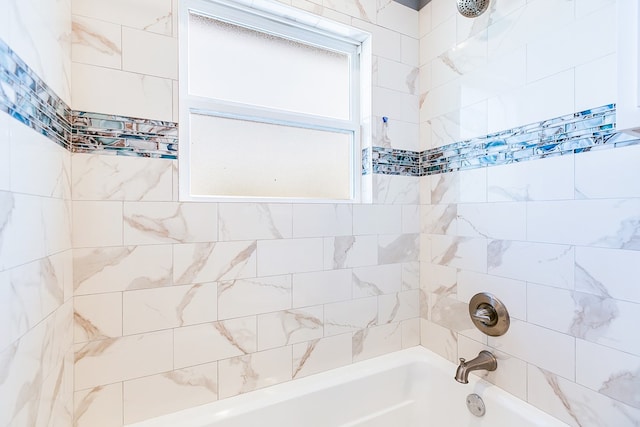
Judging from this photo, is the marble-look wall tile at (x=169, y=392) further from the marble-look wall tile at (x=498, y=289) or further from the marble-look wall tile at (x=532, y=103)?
the marble-look wall tile at (x=532, y=103)

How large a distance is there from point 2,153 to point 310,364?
142cm

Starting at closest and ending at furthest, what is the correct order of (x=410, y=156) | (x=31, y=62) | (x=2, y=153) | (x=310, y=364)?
(x=2, y=153), (x=31, y=62), (x=310, y=364), (x=410, y=156)

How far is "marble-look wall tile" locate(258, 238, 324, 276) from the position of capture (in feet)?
4.76

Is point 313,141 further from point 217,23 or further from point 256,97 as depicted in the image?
point 217,23

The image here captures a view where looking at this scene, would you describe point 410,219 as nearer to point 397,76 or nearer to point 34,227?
point 397,76

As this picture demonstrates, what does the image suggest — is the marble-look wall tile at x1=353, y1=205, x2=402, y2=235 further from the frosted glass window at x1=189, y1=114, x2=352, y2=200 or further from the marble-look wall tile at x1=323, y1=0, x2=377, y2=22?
the marble-look wall tile at x1=323, y1=0, x2=377, y2=22

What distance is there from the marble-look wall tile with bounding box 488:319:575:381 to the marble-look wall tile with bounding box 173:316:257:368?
45.6 inches

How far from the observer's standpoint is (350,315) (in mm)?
1671

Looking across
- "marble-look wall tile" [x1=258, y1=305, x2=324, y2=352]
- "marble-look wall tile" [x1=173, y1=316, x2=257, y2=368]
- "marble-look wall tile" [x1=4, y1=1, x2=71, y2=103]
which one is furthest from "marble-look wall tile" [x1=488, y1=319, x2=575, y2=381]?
"marble-look wall tile" [x1=4, y1=1, x2=71, y2=103]

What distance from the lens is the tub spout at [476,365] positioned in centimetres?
138

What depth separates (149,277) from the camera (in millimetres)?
1249

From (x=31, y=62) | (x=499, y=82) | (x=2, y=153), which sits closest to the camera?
(x=2, y=153)

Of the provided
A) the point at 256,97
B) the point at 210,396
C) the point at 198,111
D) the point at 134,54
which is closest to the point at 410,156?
the point at 256,97

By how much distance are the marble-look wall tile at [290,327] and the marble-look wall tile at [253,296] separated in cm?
5
